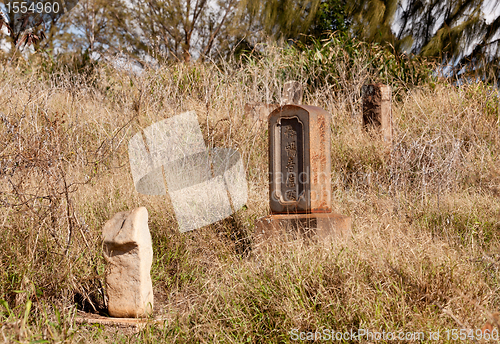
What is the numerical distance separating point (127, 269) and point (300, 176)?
4.46 ft

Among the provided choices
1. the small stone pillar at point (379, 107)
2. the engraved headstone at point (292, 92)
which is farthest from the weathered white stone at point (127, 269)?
the engraved headstone at point (292, 92)

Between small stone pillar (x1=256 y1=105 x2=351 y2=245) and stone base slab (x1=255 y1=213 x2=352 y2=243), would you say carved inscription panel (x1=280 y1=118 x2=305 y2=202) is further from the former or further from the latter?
stone base slab (x1=255 y1=213 x2=352 y2=243)

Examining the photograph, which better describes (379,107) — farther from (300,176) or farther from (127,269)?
(127,269)

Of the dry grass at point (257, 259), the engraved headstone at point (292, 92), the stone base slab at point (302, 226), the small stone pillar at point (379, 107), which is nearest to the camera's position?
the dry grass at point (257, 259)

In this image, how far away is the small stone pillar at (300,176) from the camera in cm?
274

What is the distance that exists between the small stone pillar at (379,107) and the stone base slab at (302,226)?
2.15 meters

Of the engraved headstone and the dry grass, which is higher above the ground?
the engraved headstone

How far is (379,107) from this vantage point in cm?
463

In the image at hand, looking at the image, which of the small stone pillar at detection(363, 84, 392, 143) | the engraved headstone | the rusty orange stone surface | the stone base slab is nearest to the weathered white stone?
the stone base slab

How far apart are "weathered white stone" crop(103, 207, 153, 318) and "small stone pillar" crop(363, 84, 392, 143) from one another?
328cm

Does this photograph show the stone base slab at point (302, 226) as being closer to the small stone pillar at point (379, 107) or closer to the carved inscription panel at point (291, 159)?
the carved inscription panel at point (291, 159)

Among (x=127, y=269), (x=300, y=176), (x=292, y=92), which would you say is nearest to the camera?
(x=127, y=269)

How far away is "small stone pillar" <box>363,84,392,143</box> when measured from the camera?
15.1ft

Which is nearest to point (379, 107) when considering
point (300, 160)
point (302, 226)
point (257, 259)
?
point (300, 160)
